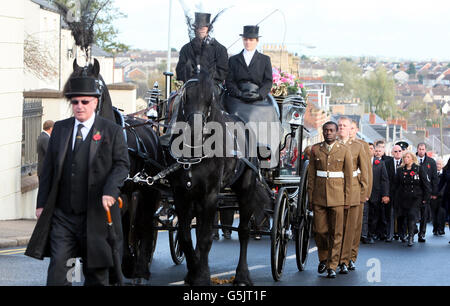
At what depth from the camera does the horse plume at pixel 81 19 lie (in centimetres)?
1100

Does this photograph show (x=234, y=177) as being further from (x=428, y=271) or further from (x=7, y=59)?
(x=7, y=59)

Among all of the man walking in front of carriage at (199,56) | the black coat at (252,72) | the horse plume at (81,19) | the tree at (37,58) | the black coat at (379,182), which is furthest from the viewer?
the tree at (37,58)

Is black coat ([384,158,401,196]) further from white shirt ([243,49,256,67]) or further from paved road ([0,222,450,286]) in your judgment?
white shirt ([243,49,256,67])

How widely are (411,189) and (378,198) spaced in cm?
75

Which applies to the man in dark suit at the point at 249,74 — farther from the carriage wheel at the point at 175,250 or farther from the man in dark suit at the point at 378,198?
the man in dark suit at the point at 378,198

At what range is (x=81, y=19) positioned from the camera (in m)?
11.0

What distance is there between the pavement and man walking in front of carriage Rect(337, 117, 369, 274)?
213 inches

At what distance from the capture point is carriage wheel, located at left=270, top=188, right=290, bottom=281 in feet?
39.1

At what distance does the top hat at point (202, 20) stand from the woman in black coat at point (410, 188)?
908 centimetres

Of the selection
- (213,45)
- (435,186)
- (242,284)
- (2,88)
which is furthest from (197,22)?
(435,186)

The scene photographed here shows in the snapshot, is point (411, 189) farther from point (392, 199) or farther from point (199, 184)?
point (199, 184)

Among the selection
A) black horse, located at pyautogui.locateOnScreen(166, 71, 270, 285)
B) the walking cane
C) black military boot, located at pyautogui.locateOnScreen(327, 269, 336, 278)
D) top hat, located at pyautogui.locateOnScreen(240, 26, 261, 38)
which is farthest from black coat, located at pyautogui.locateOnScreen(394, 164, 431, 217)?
the walking cane

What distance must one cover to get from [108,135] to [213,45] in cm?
335

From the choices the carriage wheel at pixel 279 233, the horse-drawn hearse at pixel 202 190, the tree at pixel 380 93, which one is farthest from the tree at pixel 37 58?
the tree at pixel 380 93
